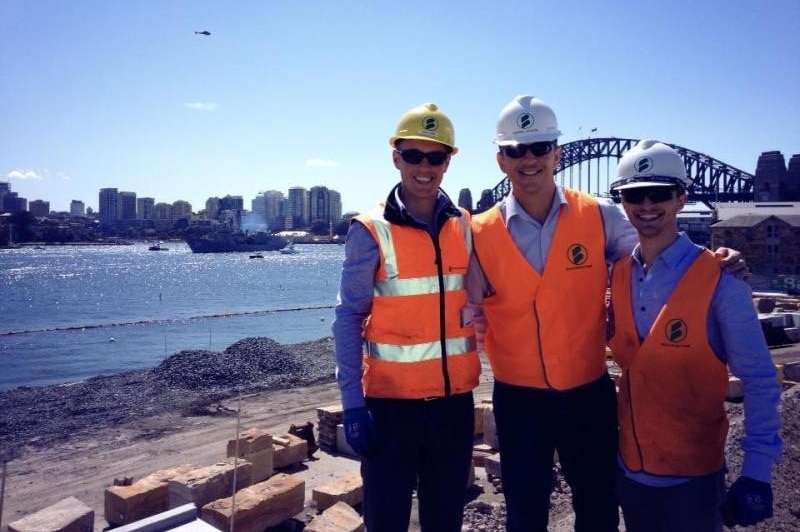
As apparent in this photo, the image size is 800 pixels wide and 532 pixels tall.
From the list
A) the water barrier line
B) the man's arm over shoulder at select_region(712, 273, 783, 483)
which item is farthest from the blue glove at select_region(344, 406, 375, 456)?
the water barrier line

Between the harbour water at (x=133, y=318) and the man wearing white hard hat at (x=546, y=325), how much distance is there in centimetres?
2300

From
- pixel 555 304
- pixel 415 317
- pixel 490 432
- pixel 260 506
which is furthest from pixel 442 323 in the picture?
pixel 490 432

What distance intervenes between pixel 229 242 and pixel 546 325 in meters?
167

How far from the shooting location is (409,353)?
11.3ft

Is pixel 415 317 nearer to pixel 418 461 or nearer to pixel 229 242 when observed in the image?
pixel 418 461

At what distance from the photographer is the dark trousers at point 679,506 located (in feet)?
9.71

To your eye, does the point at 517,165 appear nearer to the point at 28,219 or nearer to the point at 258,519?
the point at 258,519

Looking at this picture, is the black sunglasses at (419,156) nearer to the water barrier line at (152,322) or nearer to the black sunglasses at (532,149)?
the black sunglasses at (532,149)

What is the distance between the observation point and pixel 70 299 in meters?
61.8

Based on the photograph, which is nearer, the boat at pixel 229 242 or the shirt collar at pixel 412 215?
the shirt collar at pixel 412 215

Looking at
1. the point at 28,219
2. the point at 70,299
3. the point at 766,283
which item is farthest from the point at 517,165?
the point at 28,219

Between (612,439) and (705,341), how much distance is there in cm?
82

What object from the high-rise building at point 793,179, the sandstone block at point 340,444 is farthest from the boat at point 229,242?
the sandstone block at point 340,444

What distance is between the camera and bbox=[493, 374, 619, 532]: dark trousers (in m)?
3.41
